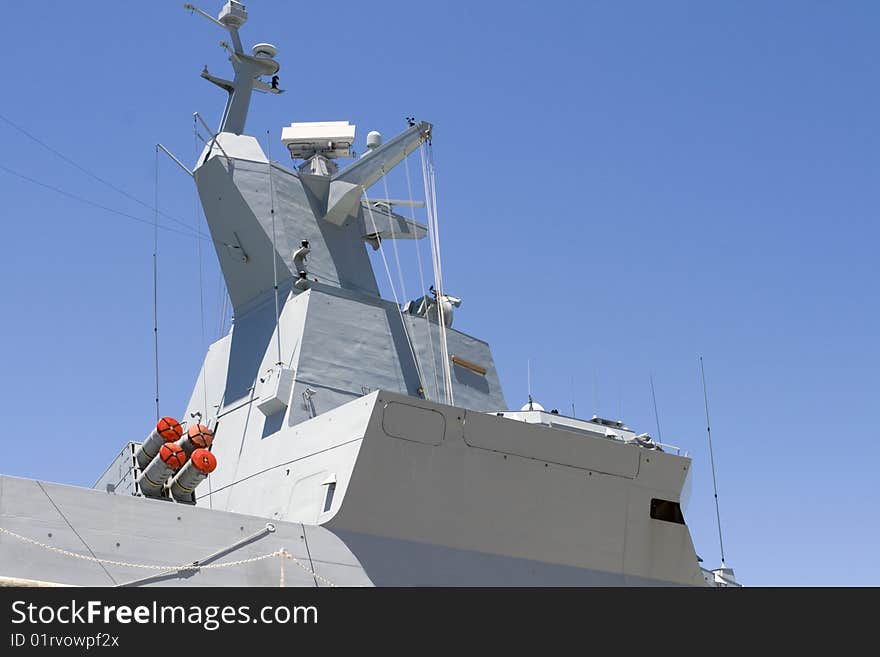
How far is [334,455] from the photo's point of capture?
40.4 ft

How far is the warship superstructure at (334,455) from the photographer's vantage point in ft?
35.0

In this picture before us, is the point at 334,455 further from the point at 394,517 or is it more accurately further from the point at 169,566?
the point at 169,566

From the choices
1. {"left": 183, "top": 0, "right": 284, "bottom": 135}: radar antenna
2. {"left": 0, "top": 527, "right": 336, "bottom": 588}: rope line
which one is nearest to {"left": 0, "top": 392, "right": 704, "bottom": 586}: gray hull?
{"left": 0, "top": 527, "right": 336, "bottom": 588}: rope line

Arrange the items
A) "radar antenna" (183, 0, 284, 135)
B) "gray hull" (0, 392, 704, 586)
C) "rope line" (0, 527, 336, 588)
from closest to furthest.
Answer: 1. "rope line" (0, 527, 336, 588)
2. "gray hull" (0, 392, 704, 586)
3. "radar antenna" (183, 0, 284, 135)

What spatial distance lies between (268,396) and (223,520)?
329 centimetres

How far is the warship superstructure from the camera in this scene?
420 inches

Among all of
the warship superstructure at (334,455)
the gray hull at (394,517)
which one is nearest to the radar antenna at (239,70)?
the warship superstructure at (334,455)

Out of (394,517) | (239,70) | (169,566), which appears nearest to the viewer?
(169,566)

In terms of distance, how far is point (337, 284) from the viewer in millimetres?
15938

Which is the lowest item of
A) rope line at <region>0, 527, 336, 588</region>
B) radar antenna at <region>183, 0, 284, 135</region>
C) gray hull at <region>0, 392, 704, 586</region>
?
rope line at <region>0, 527, 336, 588</region>

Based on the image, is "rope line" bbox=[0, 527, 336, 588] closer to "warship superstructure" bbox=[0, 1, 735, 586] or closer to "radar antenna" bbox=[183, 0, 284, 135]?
"warship superstructure" bbox=[0, 1, 735, 586]

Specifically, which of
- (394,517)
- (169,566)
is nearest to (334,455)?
(394,517)

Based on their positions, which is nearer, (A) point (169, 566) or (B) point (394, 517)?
(A) point (169, 566)

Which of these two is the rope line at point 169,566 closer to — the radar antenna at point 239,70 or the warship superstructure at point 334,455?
the warship superstructure at point 334,455
